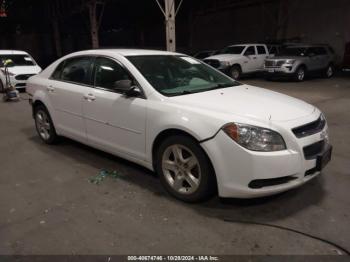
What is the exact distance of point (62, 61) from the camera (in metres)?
4.92

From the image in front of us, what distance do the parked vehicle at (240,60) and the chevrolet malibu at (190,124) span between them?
10336 mm

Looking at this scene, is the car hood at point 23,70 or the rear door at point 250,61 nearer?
the car hood at point 23,70

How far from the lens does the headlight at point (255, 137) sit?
279 cm

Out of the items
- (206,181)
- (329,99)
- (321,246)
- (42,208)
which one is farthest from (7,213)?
(329,99)

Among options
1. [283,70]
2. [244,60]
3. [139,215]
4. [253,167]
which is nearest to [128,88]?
[139,215]

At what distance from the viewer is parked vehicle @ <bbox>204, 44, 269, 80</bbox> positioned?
14381mm

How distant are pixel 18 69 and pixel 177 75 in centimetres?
957

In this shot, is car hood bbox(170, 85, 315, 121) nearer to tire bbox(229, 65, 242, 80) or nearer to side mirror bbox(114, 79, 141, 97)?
side mirror bbox(114, 79, 141, 97)

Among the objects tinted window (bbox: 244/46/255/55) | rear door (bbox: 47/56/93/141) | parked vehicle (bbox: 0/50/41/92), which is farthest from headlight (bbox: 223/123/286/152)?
tinted window (bbox: 244/46/255/55)

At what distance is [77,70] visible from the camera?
4.52m

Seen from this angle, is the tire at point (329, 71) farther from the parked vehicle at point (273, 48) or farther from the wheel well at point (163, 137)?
the wheel well at point (163, 137)

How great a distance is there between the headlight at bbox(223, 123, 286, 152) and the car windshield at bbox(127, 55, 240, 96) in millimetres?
927

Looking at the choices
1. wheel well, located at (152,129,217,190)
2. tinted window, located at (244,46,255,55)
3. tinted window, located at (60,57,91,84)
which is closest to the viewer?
wheel well, located at (152,129,217,190)

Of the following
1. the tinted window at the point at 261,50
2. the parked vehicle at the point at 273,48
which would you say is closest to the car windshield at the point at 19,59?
the tinted window at the point at 261,50
